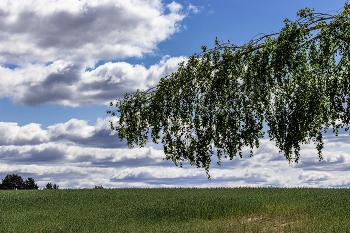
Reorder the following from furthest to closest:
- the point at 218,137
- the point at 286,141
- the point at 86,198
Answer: the point at 86,198, the point at 218,137, the point at 286,141

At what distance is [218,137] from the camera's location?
70.8ft

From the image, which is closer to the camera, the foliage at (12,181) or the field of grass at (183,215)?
the field of grass at (183,215)

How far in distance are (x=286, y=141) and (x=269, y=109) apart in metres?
1.51

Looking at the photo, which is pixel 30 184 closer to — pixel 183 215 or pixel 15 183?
pixel 15 183

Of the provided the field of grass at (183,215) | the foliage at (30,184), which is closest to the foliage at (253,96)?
the field of grass at (183,215)

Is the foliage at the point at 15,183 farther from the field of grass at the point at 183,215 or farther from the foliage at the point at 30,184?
the field of grass at the point at 183,215

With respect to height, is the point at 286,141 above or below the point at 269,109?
below

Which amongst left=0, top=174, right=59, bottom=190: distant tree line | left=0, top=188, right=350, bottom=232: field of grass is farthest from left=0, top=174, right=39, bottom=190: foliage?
left=0, top=188, right=350, bottom=232: field of grass

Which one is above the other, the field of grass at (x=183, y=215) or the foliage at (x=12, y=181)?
the foliage at (x=12, y=181)

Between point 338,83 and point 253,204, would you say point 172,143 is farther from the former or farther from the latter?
point 338,83


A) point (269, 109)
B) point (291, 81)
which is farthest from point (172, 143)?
point (291, 81)

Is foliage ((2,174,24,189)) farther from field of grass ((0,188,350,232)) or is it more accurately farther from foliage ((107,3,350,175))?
foliage ((107,3,350,175))

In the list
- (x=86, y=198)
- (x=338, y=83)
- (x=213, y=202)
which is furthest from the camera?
(x=86, y=198)

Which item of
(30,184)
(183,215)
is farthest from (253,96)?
(30,184)
